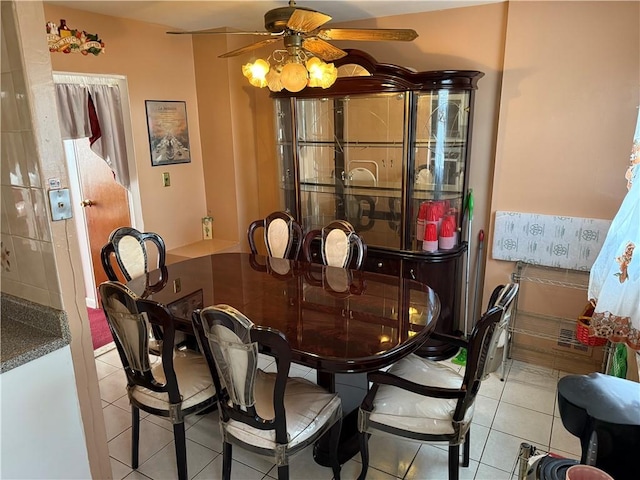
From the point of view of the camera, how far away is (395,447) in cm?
234

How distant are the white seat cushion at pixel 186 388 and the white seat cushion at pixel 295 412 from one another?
26 centimetres

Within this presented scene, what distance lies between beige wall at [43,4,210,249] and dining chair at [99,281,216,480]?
1943mm

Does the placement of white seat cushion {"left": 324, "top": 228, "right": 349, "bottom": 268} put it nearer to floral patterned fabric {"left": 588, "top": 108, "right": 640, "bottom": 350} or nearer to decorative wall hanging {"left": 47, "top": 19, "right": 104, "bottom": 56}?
floral patterned fabric {"left": 588, "top": 108, "right": 640, "bottom": 350}

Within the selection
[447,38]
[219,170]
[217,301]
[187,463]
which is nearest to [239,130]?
[219,170]

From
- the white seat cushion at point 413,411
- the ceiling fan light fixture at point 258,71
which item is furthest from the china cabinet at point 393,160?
the white seat cushion at point 413,411

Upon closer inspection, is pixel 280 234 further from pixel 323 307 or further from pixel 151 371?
pixel 151 371

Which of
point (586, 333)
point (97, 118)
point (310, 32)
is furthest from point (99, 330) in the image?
point (586, 333)

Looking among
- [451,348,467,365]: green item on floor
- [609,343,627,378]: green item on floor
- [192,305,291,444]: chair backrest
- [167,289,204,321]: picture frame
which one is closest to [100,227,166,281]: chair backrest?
[167,289,204,321]: picture frame

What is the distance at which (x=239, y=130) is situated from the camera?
402cm

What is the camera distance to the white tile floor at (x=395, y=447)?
7.17 ft

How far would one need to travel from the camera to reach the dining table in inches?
72.1

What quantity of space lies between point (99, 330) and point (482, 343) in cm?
322

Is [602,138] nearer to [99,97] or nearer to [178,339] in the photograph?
[178,339]

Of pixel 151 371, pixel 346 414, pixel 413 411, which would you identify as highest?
pixel 151 371
